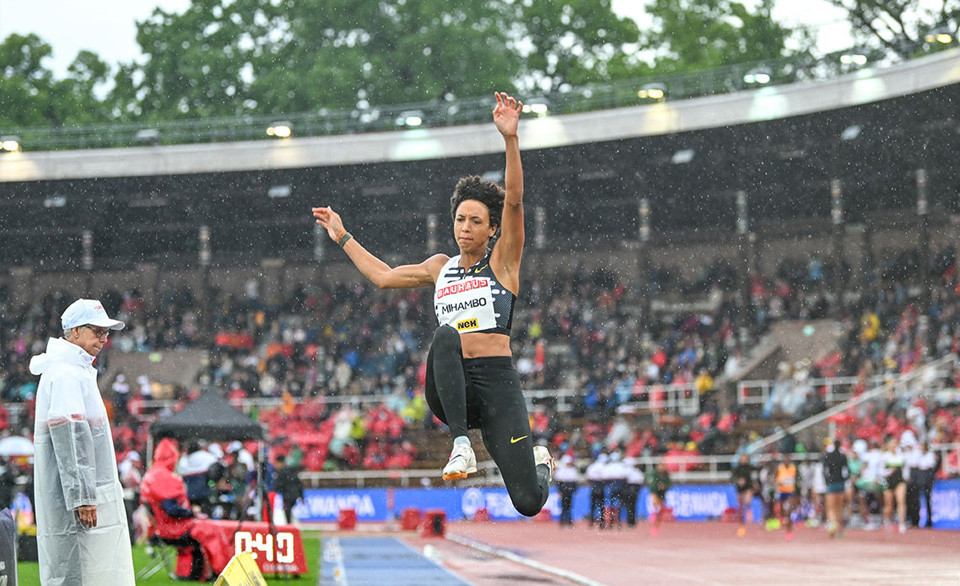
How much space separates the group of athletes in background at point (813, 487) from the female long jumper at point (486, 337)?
15.9m

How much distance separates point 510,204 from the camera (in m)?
7.12

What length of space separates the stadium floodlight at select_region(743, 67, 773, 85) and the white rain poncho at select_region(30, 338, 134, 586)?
24.5m

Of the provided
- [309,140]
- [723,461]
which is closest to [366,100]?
[309,140]

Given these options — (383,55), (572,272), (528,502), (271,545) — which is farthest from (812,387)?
(383,55)

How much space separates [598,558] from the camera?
18.8 metres

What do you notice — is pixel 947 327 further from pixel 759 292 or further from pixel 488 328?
pixel 488 328

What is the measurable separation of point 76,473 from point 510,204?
2.89 meters

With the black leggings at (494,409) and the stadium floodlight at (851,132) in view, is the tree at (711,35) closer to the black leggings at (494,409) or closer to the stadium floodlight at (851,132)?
the stadium floodlight at (851,132)

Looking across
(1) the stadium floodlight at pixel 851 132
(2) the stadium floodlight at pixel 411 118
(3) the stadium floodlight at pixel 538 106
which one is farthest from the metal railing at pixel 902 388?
(2) the stadium floodlight at pixel 411 118

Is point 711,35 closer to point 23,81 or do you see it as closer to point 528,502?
point 23,81

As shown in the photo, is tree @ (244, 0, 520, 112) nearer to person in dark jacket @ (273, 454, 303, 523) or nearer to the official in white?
person in dark jacket @ (273, 454, 303, 523)

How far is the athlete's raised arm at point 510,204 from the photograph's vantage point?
23.2 ft

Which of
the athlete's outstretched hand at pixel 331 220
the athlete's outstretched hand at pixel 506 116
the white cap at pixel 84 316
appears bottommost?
the white cap at pixel 84 316

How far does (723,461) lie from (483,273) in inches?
872
